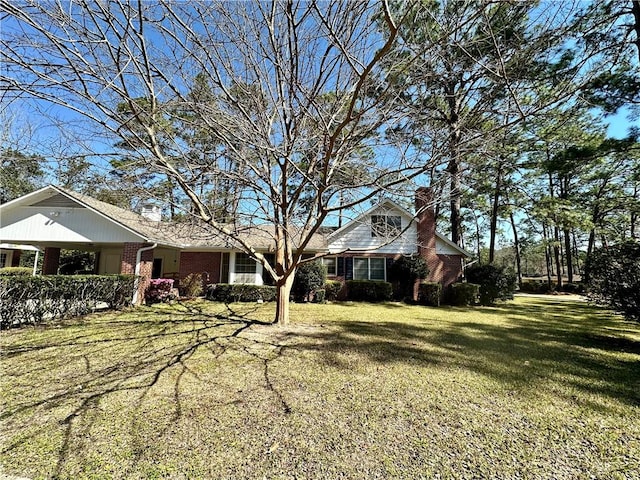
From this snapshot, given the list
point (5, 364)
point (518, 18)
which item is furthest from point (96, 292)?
point (518, 18)

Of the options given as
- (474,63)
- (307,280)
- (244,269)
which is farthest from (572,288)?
(474,63)

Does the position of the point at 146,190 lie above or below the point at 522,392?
above

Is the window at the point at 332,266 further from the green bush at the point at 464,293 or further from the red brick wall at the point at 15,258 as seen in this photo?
the red brick wall at the point at 15,258

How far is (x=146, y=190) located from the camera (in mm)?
6105

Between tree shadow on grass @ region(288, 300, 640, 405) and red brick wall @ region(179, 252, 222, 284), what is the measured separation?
8.96m

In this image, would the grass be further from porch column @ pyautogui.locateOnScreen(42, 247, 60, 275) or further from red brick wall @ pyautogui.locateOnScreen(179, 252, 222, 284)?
porch column @ pyautogui.locateOnScreen(42, 247, 60, 275)

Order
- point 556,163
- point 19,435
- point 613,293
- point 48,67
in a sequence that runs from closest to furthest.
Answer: point 19,435
point 48,67
point 613,293
point 556,163

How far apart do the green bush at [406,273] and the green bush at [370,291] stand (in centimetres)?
72

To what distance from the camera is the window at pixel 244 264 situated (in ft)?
51.0

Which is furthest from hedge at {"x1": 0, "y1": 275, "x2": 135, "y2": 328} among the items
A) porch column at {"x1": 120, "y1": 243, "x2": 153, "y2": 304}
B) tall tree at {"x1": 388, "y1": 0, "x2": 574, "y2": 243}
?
tall tree at {"x1": 388, "y1": 0, "x2": 574, "y2": 243}

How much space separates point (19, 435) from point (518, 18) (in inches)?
289

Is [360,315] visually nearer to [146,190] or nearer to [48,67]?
[146,190]

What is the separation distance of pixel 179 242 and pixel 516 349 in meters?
13.4

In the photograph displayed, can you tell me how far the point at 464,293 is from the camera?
1461cm
